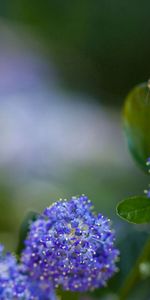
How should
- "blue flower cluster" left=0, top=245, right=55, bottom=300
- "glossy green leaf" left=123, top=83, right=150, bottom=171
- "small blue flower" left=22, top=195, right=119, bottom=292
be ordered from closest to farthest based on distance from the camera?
"small blue flower" left=22, top=195, right=119, bottom=292 < "blue flower cluster" left=0, top=245, right=55, bottom=300 < "glossy green leaf" left=123, top=83, right=150, bottom=171

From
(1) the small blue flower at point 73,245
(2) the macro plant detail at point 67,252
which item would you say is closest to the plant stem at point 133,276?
(2) the macro plant detail at point 67,252

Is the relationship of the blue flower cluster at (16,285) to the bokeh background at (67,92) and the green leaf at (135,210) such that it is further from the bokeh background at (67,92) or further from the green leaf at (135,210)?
the bokeh background at (67,92)

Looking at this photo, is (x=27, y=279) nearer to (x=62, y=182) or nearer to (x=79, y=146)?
(x=62, y=182)

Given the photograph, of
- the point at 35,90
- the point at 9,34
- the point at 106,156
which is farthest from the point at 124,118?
the point at 9,34

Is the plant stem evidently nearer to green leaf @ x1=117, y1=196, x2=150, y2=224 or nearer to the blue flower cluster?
the blue flower cluster

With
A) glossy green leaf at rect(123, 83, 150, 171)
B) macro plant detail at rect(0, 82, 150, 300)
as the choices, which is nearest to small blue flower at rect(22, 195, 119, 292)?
macro plant detail at rect(0, 82, 150, 300)
